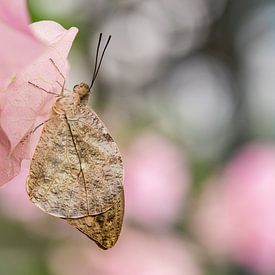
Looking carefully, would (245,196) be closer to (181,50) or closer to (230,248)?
(230,248)

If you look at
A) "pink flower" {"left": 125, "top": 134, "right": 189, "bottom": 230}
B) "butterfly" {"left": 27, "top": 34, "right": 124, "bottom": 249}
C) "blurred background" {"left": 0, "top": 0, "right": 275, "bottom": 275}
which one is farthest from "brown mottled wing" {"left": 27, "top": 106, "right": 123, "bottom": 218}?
"pink flower" {"left": 125, "top": 134, "right": 189, "bottom": 230}

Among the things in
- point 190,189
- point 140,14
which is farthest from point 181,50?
point 190,189

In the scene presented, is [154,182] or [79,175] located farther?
[154,182]

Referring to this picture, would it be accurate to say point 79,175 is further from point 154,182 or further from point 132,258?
point 154,182

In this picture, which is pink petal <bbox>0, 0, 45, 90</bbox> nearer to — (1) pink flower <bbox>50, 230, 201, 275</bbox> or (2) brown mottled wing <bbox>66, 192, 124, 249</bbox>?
(2) brown mottled wing <bbox>66, 192, 124, 249</bbox>

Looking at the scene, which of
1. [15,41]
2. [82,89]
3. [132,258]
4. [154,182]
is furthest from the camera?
[154,182]

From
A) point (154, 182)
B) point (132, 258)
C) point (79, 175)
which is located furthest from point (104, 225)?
point (154, 182)
